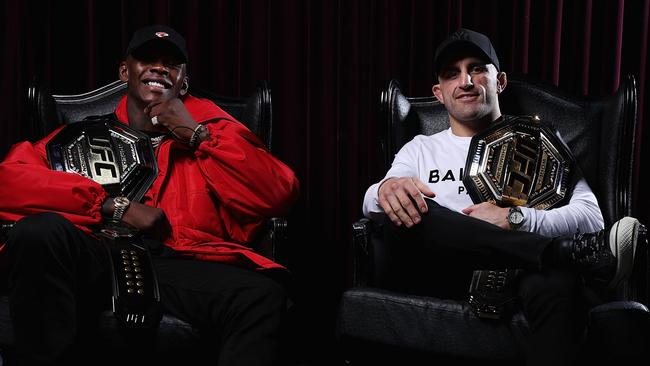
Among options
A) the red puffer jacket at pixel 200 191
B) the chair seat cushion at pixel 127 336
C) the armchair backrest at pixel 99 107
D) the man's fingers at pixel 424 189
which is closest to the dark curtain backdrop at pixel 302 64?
the armchair backrest at pixel 99 107

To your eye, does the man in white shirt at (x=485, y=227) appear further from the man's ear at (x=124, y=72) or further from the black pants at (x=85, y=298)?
the man's ear at (x=124, y=72)

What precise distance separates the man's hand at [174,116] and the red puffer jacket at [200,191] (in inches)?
2.4

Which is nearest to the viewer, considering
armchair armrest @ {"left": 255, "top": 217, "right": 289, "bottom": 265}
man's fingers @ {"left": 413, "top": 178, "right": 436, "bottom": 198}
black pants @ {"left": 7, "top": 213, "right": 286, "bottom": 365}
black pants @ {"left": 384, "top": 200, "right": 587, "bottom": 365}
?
black pants @ {"left": 384, "top": 200, "right": 587, "bottom": 365}

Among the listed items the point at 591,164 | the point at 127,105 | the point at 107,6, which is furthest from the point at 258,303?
the point at 107,6

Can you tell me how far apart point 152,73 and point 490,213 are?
120 centimetres

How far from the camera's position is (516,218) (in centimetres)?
196

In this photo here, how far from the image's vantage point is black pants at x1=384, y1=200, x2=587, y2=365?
159cm

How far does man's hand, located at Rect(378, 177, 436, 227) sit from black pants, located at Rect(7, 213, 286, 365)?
37 centimetres

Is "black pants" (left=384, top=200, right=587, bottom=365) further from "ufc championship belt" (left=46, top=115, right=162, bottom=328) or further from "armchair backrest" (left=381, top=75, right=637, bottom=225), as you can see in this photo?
"ufc championship belt" (left=46, top=115, right=162, bottom=328)

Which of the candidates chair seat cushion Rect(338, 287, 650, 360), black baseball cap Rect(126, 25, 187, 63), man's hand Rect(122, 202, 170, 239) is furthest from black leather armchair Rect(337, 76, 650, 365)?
black baseball cap Rect(126, 25, 187, 63)

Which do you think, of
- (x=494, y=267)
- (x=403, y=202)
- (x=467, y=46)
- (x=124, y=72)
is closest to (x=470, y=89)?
(x=467, y=46)

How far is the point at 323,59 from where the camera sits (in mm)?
2951

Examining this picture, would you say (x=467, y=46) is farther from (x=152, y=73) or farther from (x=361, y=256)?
(x=152, y=73)

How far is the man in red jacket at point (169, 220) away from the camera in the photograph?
1.75 meters
